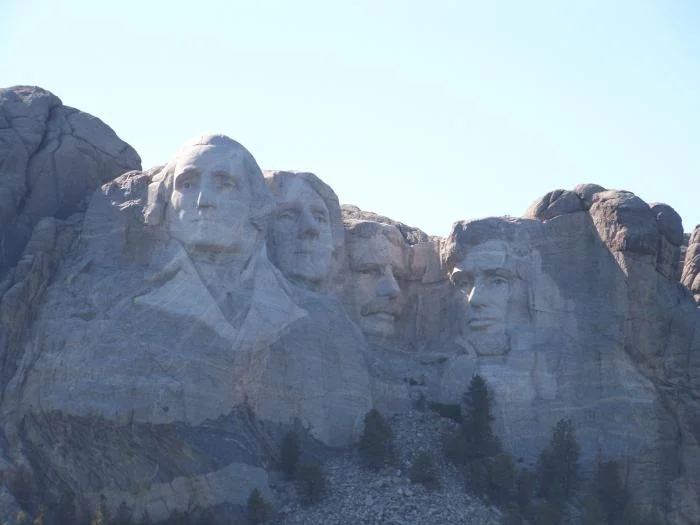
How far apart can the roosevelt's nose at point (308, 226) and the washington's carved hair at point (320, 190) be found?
2.61 ft

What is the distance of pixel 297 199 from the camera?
53.6 m

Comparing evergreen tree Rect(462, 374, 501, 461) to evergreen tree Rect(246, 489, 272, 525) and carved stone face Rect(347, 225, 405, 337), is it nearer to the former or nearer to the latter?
carved stone face Rect(347, 225, 405, 337)

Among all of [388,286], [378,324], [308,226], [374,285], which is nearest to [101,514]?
[308,226]

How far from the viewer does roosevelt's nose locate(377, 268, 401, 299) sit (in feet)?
180

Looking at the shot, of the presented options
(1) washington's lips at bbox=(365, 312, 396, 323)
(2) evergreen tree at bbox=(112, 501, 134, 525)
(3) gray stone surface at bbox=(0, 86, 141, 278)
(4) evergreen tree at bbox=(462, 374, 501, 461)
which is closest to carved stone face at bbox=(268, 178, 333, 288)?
(1) washington's lips at bbox=(365, 312, 396, 323)

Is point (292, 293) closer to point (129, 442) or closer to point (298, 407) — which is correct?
point (298, 407)

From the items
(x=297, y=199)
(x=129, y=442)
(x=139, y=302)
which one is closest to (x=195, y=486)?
(x=129, y=442)

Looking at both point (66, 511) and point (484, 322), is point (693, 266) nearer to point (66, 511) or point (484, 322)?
point (484, 322)

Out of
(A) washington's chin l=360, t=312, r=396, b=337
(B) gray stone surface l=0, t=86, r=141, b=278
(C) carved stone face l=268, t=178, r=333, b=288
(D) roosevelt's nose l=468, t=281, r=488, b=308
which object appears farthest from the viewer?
(A) washington's chin l=360, t=312, r=396, b=337

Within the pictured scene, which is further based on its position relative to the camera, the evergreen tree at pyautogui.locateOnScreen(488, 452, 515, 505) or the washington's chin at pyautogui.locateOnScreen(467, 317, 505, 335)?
the washington's chin at pyautogui.locateOnScreen(467, 317, 505, 335)

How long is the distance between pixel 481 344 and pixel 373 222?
5.03 meters

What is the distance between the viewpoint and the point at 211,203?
50.3 metres

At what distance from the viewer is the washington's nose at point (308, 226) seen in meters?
53.3

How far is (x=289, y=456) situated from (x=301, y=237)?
6945 millimetres
